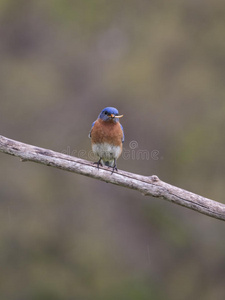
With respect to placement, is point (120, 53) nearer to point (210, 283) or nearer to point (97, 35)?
point (97, 35)

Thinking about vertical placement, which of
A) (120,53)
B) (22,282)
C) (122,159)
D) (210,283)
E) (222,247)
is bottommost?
(22,282)

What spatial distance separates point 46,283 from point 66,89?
12.8 feet

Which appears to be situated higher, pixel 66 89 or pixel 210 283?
pixel 66 89

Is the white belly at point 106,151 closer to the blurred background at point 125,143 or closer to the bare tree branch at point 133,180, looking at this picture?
the bare tree branch at point 133,180

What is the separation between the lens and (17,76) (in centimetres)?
1006

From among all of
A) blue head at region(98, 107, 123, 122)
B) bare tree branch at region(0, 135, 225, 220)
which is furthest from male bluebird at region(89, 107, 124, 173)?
bare tree branch at region(0, 135, 225, 220)

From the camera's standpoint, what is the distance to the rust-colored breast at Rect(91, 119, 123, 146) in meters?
6.36

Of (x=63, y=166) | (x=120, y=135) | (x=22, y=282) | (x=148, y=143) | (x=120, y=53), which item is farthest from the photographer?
(x=120, y=53)

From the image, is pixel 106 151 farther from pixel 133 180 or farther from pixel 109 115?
pixel 133 180

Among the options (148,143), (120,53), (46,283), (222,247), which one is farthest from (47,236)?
(120,53)

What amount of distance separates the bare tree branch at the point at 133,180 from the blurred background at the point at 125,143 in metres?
4.11

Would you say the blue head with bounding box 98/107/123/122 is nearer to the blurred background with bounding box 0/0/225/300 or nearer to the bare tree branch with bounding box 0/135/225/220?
the bare tree branch with bounding box 0/135/225/220

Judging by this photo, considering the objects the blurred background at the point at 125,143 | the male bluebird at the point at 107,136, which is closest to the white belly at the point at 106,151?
the male bluebird at the point at 107,136

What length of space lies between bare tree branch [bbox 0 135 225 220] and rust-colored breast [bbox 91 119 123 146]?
4.13 feet
